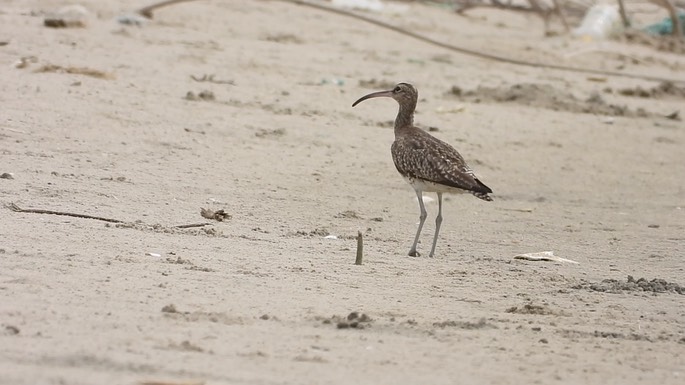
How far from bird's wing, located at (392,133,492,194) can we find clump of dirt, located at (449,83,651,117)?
4557 millimetres

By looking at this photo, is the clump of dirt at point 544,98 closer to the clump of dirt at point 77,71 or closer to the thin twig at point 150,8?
the thin twig at point 150,8

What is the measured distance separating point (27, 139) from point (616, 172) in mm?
5232

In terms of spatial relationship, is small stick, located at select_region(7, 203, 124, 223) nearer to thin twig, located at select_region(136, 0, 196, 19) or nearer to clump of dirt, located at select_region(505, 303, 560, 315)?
clump of dirt, located at select_region(505, 303, 560, 315)

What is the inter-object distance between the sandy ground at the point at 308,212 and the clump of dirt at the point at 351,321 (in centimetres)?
1

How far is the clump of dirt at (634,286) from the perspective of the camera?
24.2 ft

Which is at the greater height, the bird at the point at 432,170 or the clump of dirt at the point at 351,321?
the bird at the point at 432,170

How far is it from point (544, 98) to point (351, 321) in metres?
8.62

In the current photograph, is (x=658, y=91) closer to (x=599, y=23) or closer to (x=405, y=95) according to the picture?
(x=599, y=23)

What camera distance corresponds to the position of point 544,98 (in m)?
14.2

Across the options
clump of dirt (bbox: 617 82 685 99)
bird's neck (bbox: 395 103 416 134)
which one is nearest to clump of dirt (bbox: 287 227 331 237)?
bird's neck (bbox: 395 103 416 134)

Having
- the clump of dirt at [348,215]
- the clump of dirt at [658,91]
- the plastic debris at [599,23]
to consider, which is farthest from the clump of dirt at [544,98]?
the plastic debris at [599,23]

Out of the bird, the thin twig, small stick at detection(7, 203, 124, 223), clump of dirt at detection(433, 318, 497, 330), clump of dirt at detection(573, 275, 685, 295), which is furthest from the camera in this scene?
the thin twig

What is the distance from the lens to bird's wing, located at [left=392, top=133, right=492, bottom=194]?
27.8ft

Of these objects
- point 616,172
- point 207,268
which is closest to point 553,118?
point 616,172
